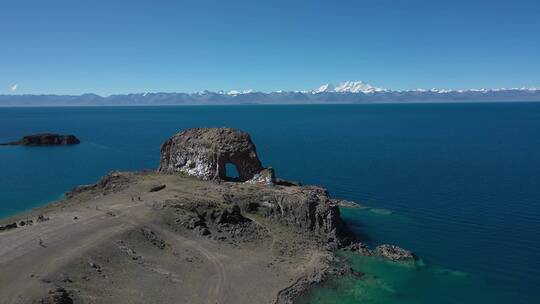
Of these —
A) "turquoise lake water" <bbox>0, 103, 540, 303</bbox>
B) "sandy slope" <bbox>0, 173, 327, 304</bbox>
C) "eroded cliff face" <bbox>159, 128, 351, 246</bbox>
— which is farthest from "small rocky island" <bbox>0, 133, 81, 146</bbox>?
"sandy slope" <bbox>0, 173, 327, 304</bbox>

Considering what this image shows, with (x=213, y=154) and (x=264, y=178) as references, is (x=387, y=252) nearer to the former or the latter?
(x=264, y=178)

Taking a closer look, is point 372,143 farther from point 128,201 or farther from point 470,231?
point 128,201

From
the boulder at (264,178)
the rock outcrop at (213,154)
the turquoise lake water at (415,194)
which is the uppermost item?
the rock outcrop at (213,154)

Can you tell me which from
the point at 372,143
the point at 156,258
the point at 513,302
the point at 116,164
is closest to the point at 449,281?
the point at 513,302

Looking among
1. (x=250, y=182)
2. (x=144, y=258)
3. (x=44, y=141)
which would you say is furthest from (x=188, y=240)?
(x=44, y=141)

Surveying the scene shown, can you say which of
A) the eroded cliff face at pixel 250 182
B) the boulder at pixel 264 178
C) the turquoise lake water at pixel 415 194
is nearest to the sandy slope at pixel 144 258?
the eroded cliff face at pixel 250 182

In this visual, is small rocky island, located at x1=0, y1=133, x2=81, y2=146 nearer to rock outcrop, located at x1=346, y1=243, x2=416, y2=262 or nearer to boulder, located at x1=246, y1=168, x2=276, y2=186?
boulder, located at x1=246, y1=168, x2=276, y2=186

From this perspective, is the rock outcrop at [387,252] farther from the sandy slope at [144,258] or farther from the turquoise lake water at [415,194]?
the sandy slope at [144,258]

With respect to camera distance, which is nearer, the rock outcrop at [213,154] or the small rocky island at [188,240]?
the small rocky island at [188,240]
